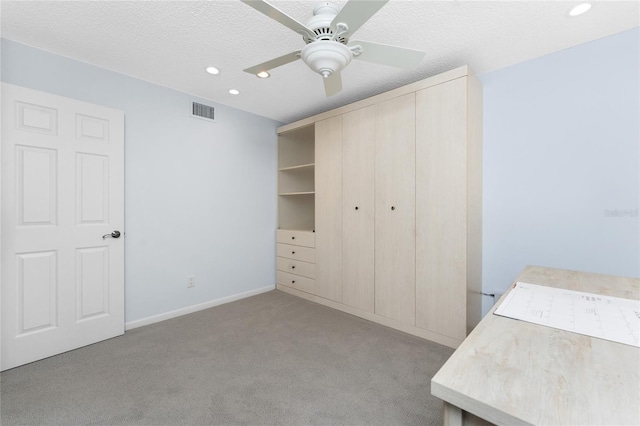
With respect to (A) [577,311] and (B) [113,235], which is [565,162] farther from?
(B) [113,235]

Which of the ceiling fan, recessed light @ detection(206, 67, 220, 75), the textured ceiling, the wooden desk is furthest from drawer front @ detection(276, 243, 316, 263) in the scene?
the wooden desk

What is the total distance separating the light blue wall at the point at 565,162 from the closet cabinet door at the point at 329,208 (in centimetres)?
144

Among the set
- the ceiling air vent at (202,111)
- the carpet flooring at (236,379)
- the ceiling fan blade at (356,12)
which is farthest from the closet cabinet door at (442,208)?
the ceiling air vent at (202,111)

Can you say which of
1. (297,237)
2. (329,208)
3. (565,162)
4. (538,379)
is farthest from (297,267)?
(538,379)

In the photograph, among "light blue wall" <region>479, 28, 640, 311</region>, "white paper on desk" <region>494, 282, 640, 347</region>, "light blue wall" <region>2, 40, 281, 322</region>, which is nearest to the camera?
"white paper on desk" <region>494, 282, 640, 347</region>

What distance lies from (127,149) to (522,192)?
141 inches

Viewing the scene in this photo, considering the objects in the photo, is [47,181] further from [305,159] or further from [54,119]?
[305,159]

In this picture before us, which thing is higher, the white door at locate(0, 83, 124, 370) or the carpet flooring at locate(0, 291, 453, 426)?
the white door at locate(0, 83, 124, 370)

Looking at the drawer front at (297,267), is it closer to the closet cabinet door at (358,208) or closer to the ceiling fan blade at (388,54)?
the closet cabinet door at (358,208)

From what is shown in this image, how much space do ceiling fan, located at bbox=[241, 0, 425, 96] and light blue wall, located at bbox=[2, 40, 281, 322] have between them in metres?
1.71

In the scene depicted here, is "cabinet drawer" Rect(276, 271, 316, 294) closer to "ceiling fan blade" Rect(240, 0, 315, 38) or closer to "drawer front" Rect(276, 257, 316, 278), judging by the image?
"drawer front" Rect(276, 257, 316, 278)

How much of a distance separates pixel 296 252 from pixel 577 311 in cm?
282

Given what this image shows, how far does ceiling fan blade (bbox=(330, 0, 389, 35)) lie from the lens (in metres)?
1.15

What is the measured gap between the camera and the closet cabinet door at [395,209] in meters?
2.48
